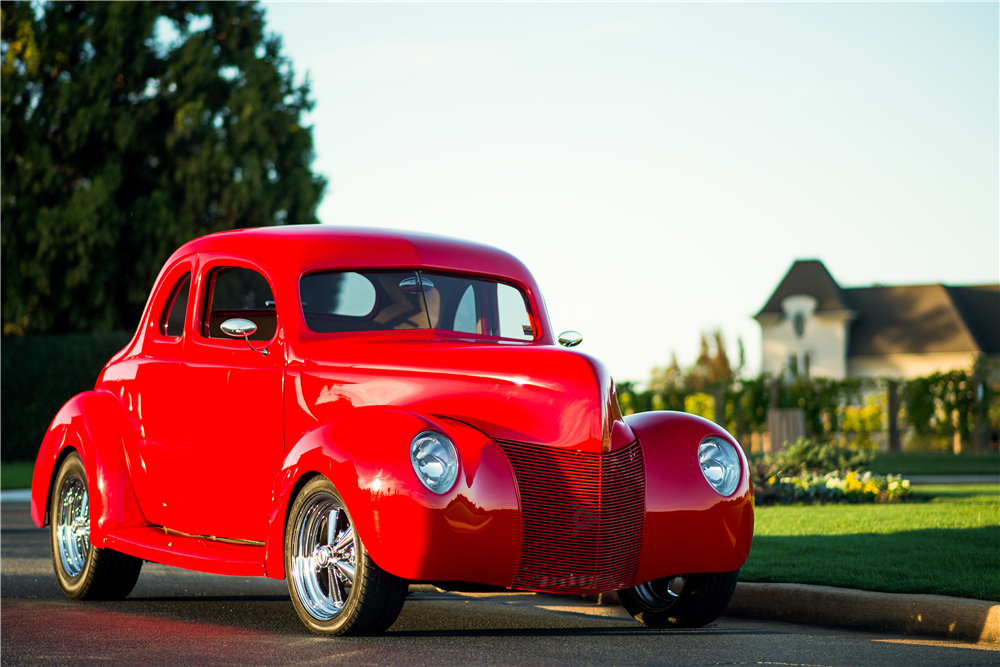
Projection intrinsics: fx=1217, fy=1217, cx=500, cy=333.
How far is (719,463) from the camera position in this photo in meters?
6.31

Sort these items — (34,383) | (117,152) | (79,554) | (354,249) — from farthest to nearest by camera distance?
(117,152), (34,383), (79,554), (354,249)

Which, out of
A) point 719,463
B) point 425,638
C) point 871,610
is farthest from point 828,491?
point 425,638

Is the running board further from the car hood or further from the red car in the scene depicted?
the car hood

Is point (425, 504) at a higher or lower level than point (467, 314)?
lower

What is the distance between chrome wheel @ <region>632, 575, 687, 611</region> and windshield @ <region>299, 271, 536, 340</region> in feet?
5.47

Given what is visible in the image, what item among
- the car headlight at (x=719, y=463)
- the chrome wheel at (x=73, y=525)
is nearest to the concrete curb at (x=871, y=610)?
the car headlight at (x=719, y=463)

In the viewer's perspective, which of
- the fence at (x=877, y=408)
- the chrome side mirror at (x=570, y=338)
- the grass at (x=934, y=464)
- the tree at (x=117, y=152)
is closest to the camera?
the chrome side mirror at (x=570, y=338)

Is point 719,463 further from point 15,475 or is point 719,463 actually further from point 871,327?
point 871,327

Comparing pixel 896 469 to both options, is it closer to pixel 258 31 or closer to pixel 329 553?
pixel 329 553

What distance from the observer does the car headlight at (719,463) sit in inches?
245

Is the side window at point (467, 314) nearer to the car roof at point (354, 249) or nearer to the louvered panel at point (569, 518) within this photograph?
the car roof at point (354, 249)

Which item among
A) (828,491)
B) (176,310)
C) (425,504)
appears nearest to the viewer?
(425,504)

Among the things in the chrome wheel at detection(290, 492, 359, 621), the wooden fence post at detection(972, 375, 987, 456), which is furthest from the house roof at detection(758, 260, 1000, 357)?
the chrome wheel at detection(290, 492, 359, 621)

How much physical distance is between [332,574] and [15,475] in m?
18.9
